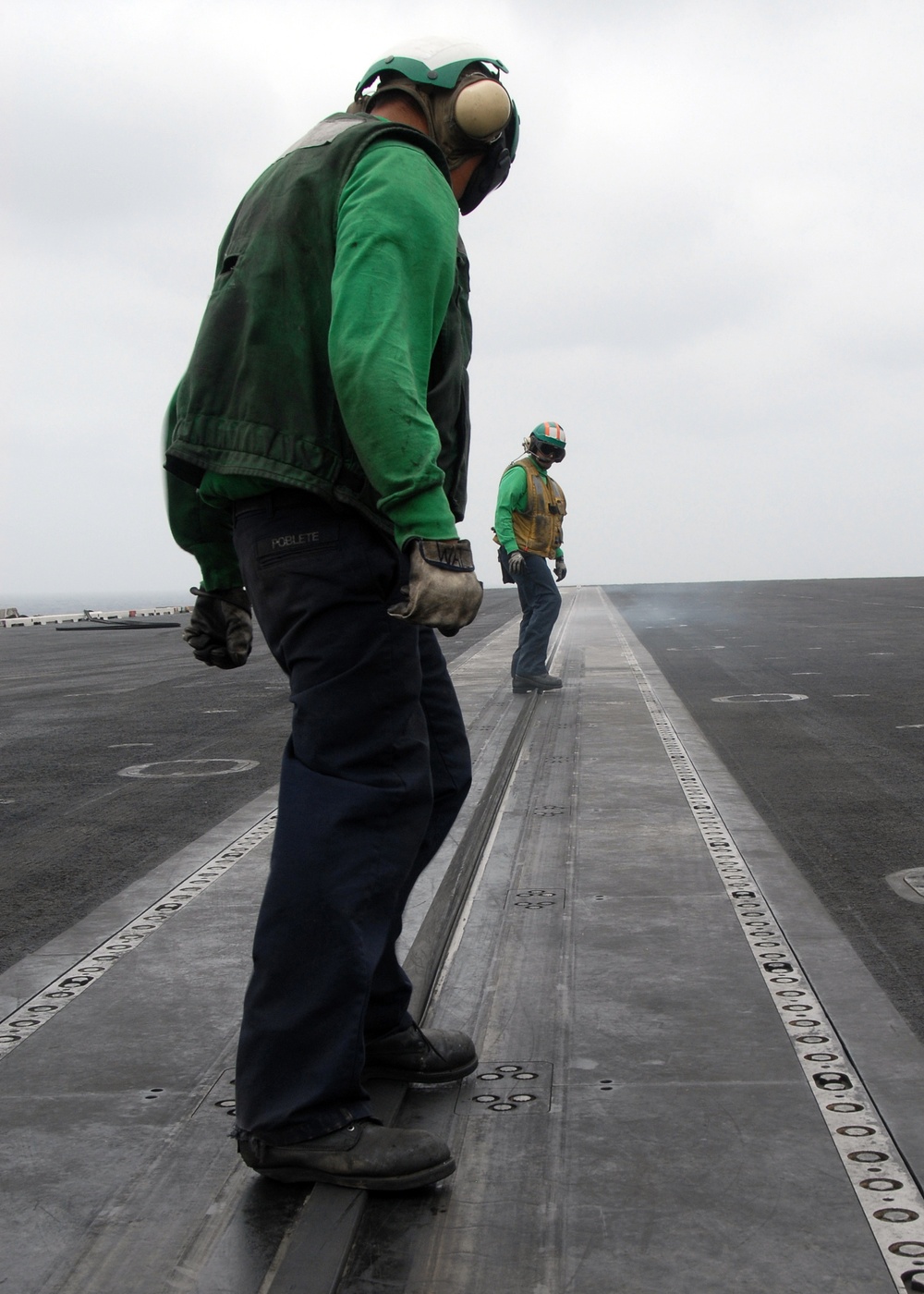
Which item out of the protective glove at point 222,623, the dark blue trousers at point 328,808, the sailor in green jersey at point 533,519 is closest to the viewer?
the dark blue trousers at point 328,808

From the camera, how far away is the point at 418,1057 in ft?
8.41

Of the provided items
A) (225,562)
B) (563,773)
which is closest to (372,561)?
(225,562)

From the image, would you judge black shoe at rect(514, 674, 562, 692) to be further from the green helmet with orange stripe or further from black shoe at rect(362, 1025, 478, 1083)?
black shoe at rect(362, 1025, 478, 1083)

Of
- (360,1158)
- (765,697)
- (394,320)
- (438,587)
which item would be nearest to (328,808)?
(438,587)

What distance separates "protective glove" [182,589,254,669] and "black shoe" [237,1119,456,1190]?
1033 millimetres

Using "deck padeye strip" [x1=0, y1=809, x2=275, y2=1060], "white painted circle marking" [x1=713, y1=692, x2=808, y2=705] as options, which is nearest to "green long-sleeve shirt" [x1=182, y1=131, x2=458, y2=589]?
"deck padeye strip" [x1=0, y1=809, x2=275, y2=1060]

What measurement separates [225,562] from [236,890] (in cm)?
166

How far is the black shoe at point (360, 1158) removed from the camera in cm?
215

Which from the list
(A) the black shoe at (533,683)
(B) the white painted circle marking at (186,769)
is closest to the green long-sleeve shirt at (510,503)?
(A) the black shoe at (533,683)

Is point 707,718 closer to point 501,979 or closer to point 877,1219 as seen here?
point 501,979

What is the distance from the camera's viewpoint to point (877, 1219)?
2.01 m

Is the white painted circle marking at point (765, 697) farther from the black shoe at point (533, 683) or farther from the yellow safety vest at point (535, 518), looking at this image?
the yellow safety vest at point (535, 518)

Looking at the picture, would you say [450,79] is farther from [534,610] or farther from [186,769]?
[534,610]

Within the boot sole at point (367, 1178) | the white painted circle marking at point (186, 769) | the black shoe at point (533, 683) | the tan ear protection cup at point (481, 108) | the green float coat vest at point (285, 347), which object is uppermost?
the tan ear protection cup at point (481, 108)
